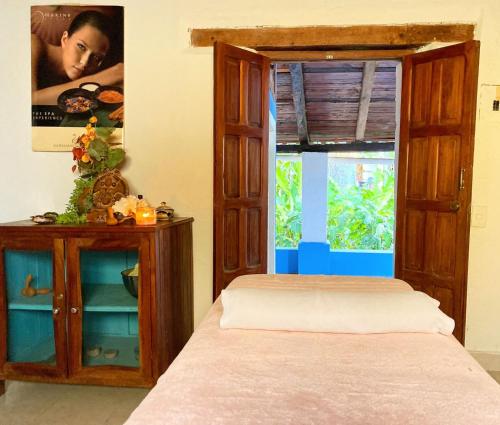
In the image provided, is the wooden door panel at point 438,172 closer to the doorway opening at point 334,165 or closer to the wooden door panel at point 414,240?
the wooden door panel at point 414,240

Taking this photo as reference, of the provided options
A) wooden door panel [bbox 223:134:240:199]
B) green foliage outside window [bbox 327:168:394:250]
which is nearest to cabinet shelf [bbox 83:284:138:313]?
wooden door panel [bbox 223:134:240:199]

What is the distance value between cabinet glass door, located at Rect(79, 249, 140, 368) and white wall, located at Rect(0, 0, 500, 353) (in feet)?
1.86

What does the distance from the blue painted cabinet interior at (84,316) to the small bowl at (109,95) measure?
105cm

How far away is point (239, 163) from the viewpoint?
2711 millimetres

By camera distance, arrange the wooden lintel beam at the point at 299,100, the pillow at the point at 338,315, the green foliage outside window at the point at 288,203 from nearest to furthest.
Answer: the pillow at the point at 338,315 < the wooden lintel beam at the point at 299,100 < the green foliage outside window at the point at 288,203

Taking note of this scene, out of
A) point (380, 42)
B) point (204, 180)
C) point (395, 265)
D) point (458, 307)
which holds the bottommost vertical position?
point (458, 307)

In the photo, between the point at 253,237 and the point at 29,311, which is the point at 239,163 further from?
the point at 29,311

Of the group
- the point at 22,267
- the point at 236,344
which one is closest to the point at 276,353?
the point at 236,344

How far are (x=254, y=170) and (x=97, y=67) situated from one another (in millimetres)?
1217

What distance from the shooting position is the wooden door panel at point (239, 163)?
8.55 feet

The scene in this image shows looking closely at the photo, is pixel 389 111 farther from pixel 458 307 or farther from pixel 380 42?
pixel 458 307

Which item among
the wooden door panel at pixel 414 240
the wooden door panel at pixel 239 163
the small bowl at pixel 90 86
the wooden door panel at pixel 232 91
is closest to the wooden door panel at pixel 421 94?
the wooden door panel at pixel 414 240

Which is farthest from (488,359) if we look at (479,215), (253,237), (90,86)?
(90,86)

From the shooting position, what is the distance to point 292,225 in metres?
7.30
